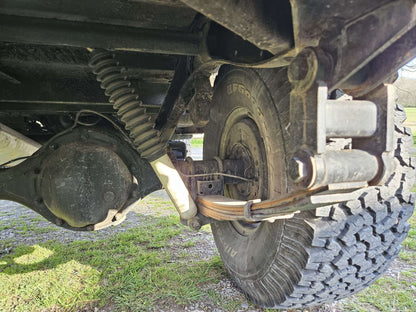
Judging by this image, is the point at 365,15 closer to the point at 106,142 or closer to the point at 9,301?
the point at 106,142

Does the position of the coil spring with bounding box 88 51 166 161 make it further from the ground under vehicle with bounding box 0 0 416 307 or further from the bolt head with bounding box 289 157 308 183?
the bolt head with bounding box 289 157 308 183

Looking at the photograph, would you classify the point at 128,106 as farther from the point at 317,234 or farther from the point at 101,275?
the point at 101,275

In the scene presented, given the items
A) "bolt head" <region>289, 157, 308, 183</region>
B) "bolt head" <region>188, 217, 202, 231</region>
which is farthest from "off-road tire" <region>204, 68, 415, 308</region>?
"bolt head" <region>289, 157, 308, 183</region>

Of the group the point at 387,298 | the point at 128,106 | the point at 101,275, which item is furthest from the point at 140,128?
the point at 387,298

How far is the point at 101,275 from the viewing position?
2.12 metres

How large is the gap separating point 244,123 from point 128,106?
621 millimetres

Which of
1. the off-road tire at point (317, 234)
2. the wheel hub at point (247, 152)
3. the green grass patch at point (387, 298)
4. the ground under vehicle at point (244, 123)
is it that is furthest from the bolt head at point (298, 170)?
the green grass patch at point (387, 298)

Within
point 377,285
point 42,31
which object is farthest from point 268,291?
point 42,31

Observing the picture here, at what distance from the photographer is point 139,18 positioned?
1.27 m

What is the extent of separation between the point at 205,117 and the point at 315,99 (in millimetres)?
1124

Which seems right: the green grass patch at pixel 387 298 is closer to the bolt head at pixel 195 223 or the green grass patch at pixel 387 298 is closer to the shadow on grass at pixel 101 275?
the shadow on grass at pixel 101 275

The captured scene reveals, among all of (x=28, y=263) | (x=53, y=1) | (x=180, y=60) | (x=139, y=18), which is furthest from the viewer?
(x=28, y=263)

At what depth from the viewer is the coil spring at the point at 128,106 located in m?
1.44

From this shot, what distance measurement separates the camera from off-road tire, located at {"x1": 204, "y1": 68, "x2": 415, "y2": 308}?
1.19 m
